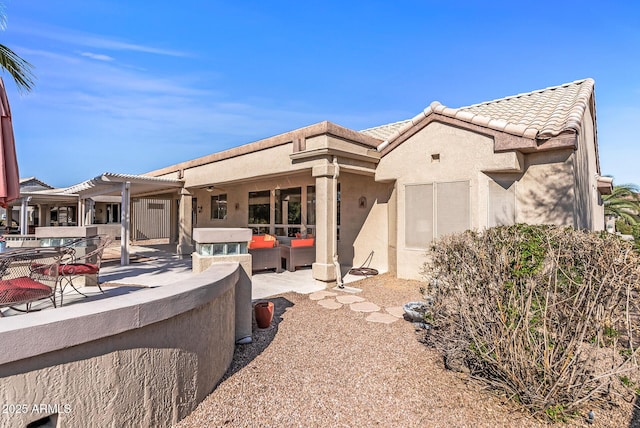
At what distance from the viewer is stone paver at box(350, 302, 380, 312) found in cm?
663

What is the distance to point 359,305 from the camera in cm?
698

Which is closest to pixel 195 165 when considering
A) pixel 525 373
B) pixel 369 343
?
pixel 369 343

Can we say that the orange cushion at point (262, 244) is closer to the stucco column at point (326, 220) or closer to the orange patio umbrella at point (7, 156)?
the stucco column at point (326, 220)

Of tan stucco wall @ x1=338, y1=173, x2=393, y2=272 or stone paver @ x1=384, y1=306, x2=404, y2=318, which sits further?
tan stucco wall @ x1=338, y1=173, x2=393, y2=272

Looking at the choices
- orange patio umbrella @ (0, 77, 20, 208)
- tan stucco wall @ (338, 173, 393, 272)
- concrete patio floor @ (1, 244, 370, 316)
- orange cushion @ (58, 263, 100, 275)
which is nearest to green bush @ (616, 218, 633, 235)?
tan stucco wall @ (338, 173, 393, 272)

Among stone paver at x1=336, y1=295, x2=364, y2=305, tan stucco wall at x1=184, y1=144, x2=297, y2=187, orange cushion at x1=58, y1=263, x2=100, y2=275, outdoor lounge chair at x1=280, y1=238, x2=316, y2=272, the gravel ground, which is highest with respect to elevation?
tan stucco wall at x1=184, y1=144, x2=297, y2=187

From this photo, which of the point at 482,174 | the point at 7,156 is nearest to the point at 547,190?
the point at 482,174

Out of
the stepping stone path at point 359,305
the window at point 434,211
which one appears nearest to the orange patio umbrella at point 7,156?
the stepping stone path at point 359,305

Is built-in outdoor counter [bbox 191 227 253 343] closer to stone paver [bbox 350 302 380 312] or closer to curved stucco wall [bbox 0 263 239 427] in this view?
curved stucco wall [bbox 0 263 239 427]

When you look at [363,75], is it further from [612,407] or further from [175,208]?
[612,407]

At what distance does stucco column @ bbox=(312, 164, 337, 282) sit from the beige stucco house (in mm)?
29

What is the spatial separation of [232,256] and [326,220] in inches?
167

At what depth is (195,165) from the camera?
552 inches

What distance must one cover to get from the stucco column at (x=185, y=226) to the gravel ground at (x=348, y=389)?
394 inches
